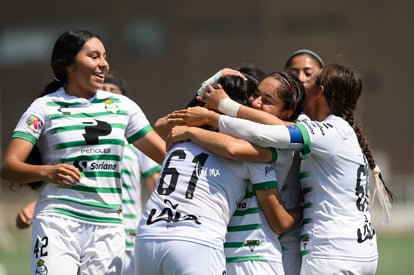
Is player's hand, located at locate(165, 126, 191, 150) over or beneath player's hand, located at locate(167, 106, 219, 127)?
beneath

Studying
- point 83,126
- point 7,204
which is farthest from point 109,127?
point 7,204

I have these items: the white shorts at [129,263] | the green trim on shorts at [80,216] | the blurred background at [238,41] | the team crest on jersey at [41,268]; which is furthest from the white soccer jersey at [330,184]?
the blurred background at [238,41]

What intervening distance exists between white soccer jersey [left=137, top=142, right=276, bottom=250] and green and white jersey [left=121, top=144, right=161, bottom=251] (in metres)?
1.94

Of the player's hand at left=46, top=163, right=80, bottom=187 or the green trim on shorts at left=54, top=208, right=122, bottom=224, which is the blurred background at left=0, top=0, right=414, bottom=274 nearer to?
the green trim on shorts at left=54, top=208, right=122, bottom=224

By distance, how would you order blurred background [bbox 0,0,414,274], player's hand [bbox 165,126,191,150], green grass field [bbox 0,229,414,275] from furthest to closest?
blurred background [bbox 0,0,414,274], green grass field [bbox 0,229,414,275], player's hand [bbox 165,126,191,150]

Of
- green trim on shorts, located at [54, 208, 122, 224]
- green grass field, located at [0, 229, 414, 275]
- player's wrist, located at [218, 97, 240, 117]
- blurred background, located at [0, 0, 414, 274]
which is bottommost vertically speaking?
green grass field, located at [0, 229, 414, 275]

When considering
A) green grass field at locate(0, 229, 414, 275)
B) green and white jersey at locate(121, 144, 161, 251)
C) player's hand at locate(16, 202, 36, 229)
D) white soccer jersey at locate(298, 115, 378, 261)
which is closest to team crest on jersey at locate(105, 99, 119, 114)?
player's hand at locate(16, 202, 36, 229)

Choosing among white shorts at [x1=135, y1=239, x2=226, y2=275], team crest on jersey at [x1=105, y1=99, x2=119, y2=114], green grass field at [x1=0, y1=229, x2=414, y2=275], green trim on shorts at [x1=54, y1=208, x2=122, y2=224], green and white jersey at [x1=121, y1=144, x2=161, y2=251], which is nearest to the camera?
white shorts at [x1=135, y1=239, x2=226, y2=275]

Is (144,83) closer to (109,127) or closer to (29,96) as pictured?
(29,96)

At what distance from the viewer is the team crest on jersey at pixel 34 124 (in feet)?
18.4

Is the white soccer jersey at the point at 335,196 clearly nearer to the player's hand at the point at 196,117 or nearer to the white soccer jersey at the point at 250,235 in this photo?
the white soccer jersey at the point at 250,235

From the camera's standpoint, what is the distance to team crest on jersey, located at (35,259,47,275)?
17.8ft

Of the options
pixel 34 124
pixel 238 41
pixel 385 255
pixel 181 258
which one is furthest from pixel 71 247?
pixel 238 41

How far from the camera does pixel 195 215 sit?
505 cm
